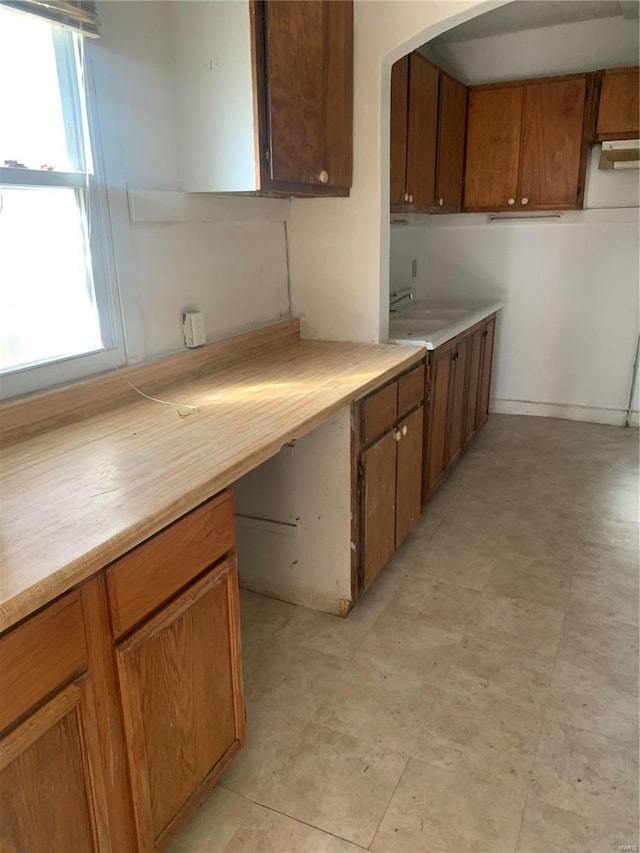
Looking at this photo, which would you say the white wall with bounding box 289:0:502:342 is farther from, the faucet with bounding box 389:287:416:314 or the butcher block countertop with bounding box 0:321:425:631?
the faucet with bounding box 389:287:416:314

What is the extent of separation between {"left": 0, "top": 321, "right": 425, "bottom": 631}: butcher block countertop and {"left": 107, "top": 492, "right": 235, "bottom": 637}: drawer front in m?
0.05

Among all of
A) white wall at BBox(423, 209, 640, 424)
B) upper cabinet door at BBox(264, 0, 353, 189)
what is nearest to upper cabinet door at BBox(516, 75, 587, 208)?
white wall at BBox(423, 209, 640, 424)

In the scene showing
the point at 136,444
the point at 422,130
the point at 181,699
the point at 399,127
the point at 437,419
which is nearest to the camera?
the point at 181,699

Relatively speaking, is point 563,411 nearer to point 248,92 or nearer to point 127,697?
point 248,92

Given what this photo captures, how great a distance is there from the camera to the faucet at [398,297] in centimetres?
393

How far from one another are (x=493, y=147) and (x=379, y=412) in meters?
2.62

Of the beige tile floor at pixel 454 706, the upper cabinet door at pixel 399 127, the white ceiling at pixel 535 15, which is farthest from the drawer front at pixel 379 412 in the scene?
the white ceiling at pixel 535 15

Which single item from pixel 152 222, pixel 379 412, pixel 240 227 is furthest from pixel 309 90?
pixel 379 412

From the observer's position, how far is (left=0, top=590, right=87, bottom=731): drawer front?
0.93 metres

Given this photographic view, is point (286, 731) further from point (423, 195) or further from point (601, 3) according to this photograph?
point (601, 3)

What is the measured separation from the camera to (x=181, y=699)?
4.43 feet

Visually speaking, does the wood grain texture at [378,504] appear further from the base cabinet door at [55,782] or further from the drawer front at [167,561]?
the base cabinet door at [55,782]

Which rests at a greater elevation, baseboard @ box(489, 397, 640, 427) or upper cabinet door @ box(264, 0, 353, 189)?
upper cabinet door @ box(264, 0, 353, 189)

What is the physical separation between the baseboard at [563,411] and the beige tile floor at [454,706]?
1524 millimetres
